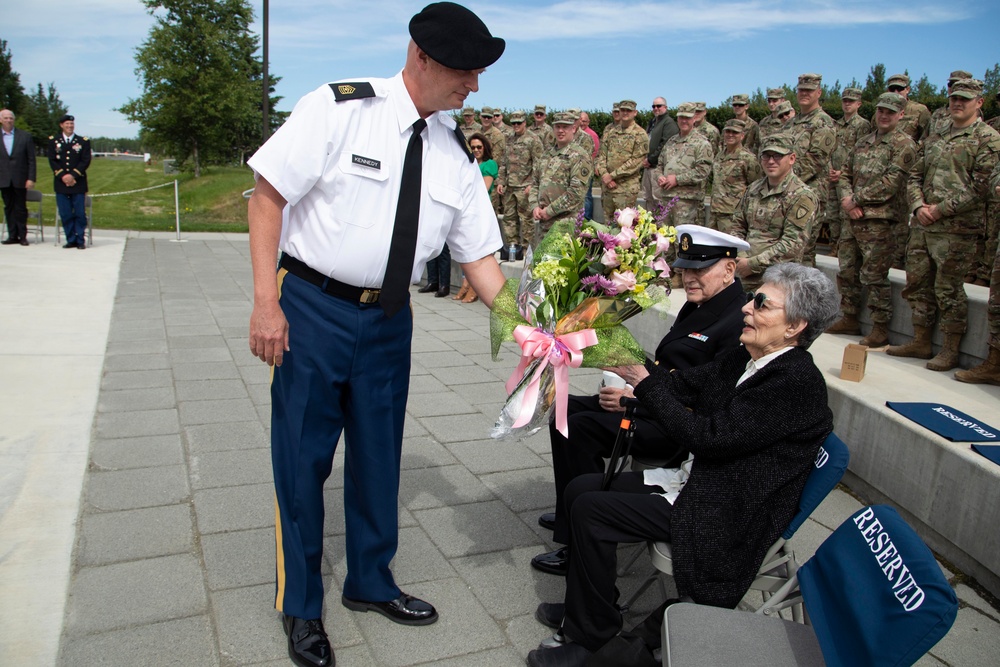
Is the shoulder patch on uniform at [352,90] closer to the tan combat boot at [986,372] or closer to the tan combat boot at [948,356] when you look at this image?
the tan combat boot at [986,372]

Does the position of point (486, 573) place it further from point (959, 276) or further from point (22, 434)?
point (959, 276)

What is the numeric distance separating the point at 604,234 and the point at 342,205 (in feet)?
2.95

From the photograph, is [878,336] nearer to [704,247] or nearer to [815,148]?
[815,148]

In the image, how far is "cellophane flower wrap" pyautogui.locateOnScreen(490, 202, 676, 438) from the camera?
109 inches

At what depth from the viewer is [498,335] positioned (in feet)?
9.57

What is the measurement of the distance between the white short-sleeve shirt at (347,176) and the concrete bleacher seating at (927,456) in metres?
0.99

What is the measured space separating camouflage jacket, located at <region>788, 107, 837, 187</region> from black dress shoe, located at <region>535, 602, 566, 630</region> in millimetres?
6357

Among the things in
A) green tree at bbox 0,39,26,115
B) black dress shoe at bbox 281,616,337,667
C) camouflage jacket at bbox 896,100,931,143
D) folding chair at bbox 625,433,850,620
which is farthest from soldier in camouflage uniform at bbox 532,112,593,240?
green tree at bbox 0,39,26,115

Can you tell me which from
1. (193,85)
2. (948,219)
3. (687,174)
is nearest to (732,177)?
(687,174)

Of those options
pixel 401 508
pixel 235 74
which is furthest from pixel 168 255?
pixel 235 74

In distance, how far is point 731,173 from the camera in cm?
863

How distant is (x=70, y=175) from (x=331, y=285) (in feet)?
38.6

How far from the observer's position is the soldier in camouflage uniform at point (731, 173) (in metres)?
8.55

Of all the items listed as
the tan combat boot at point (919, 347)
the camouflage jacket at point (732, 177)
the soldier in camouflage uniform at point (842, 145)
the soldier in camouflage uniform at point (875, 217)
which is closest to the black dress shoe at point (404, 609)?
the tan combat boot at point (919, 347)
